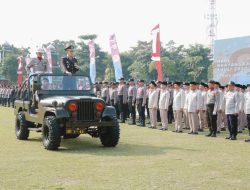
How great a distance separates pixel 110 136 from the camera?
392 inches

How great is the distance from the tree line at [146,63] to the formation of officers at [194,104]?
44.6 metres

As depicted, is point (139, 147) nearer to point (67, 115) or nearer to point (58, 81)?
point (67, 115)

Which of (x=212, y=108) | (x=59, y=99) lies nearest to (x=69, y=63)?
(x=59, y=99)

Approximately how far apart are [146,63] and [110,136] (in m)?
61.6

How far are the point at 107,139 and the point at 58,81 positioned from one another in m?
1.96

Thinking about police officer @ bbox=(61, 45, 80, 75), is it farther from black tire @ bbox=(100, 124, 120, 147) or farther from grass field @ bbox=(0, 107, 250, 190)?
black tire @ bbox=(100, 124, 120, 147)

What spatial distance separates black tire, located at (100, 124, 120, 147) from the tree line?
51840mm

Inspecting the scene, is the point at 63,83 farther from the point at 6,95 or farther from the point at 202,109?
the point at 6,95

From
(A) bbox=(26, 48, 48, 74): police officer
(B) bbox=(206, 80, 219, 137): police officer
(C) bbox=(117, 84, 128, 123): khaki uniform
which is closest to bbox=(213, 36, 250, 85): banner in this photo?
(C) bbox=(117, 84, 128, 123): khaki uniform

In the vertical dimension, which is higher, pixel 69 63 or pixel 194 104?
pixel 69 63

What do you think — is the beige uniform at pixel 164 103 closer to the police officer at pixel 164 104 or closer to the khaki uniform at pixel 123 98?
the police officer at pixel 164 104

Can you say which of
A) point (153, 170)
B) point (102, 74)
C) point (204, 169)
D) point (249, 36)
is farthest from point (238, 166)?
point (102, 74)

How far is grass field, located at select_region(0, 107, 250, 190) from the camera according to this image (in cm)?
611

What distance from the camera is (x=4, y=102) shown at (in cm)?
3497
